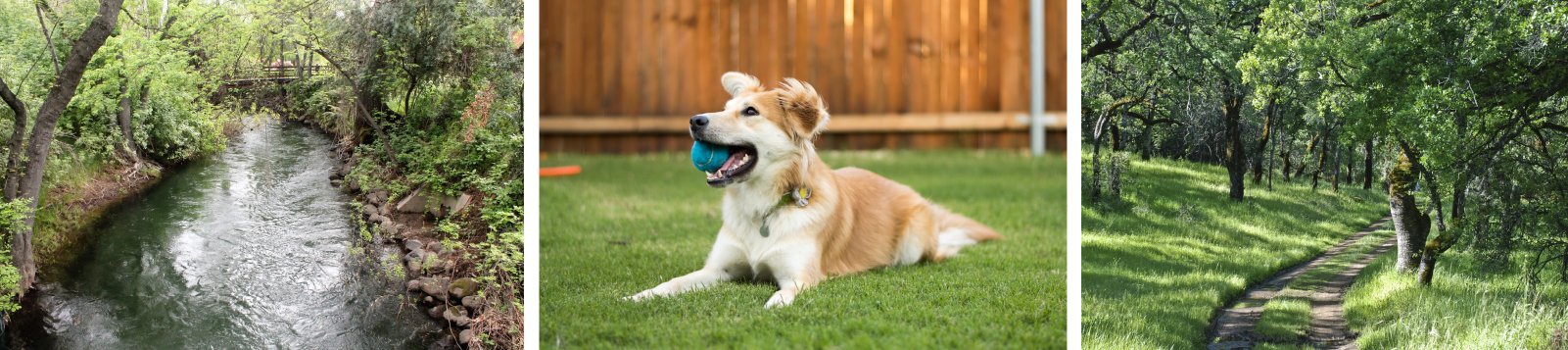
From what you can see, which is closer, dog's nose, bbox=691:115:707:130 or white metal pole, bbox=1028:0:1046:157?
dog's nose, bbox=691:115:707:130

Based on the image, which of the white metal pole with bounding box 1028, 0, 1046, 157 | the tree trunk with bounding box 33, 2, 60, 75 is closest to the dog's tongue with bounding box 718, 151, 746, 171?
the white metal pole with bounding box 1028, 0, 1046, 157

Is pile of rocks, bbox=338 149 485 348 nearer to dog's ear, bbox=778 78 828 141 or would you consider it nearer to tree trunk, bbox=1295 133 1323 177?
dog's ear, bbox=778 78 828 141

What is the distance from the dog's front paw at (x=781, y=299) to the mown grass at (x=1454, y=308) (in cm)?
149

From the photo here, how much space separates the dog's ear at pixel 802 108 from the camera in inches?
74.9

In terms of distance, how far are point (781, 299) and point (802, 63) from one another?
2049mm

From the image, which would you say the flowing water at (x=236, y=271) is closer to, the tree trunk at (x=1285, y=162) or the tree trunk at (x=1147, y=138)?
the tree trunk at (x=1147, y=138)

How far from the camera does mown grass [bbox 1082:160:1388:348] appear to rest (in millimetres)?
1839

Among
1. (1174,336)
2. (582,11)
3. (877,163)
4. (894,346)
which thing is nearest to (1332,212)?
(1174,336)

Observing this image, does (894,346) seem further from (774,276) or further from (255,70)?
(255,70)

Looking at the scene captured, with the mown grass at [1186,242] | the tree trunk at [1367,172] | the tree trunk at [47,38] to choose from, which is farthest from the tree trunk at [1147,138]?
the tree trunk at [47,38]

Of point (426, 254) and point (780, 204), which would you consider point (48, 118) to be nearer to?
point (426, 254)

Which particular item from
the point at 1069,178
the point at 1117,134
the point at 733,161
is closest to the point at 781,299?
the point at 733,161

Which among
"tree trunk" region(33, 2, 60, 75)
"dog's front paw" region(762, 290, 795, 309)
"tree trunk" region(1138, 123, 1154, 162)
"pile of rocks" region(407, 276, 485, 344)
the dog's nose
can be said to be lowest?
"pile of rocks" region(407, 276, 485, 344)

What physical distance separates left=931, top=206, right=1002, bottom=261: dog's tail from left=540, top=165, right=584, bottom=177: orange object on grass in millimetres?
2035
